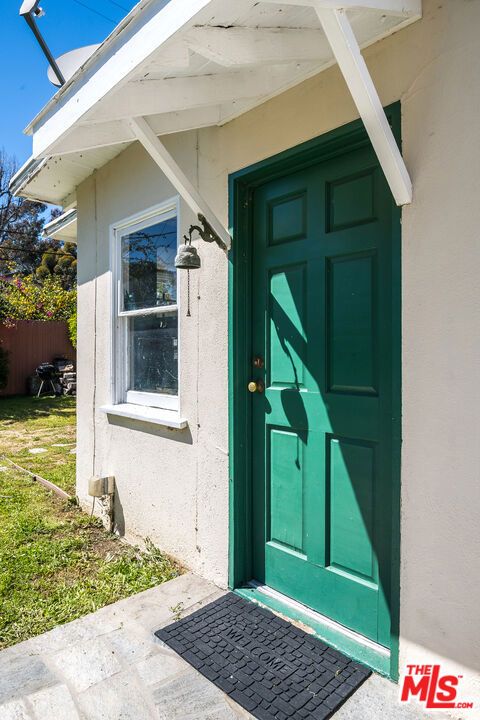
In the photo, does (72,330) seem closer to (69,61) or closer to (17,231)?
(69,61)

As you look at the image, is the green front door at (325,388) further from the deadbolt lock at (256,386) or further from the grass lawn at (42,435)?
the grass lawn at (42,435)

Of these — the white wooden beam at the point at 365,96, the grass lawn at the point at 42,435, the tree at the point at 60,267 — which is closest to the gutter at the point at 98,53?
the white wooden beam at the point at 365,96

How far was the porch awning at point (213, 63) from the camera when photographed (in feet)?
4.83

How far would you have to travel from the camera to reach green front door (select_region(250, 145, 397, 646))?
197 cm

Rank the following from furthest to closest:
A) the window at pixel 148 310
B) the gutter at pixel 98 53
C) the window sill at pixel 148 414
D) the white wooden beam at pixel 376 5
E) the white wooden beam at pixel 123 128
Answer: the window at pixel 148 310, the window sill at pixel 148 414, the white wooden beam at pixel 123 128, the gutter at pixel 98 53, the white wooden beam at pixel 376 5

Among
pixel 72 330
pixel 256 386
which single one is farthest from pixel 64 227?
pixel 72 330

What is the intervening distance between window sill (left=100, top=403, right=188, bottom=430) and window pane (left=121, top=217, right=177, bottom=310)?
752 millimetres

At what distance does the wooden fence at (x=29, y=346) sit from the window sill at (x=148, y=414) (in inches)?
373

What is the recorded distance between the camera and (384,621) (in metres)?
1.92

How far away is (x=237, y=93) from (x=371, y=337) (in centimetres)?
135

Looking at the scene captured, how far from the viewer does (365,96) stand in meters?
1.59

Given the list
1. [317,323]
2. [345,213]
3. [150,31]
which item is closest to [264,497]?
[317,323]

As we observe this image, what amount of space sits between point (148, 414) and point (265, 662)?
170 cm

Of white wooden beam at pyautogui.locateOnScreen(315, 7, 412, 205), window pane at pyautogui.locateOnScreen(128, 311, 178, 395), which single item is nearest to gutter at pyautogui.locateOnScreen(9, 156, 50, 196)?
window pane at pyautogui.locateOnScreen(128, 311, 178, 395)
